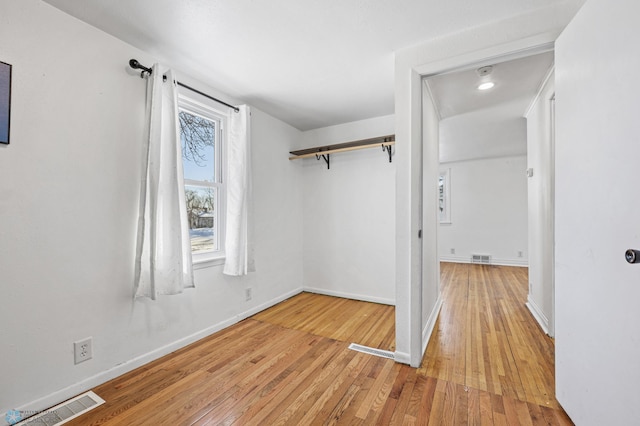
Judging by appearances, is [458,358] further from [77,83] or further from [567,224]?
[77,83]

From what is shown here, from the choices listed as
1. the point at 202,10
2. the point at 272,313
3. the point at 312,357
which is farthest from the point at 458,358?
the point at 202,10

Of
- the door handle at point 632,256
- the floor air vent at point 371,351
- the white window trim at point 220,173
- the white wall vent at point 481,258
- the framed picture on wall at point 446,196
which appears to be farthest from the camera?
the framed picture on wall at point 446,196

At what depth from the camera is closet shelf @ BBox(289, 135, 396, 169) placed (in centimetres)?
312

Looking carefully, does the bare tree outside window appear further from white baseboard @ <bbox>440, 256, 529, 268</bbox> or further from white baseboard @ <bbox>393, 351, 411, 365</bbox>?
white baseboard @ <bbox>440, 256, 529, 268</bbox>

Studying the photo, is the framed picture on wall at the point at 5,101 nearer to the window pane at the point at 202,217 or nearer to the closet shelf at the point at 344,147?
the window pane at the point at 202,217

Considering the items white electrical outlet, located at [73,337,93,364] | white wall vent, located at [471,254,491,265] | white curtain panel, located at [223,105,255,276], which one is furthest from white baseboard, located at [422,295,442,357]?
white wall vent, located at [471,254,491,265]

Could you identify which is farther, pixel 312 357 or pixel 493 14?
pixel 312 357

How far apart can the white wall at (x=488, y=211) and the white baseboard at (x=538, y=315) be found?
9.90ft

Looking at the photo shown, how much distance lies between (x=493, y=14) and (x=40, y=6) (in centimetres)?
268

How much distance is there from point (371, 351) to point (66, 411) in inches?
77.7

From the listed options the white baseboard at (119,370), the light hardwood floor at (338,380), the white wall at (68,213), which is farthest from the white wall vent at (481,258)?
the white wall at (68,213)

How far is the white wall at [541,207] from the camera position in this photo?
8.06ft

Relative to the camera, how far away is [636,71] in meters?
1.01

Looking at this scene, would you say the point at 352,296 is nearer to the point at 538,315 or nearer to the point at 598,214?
the point at 538,315
